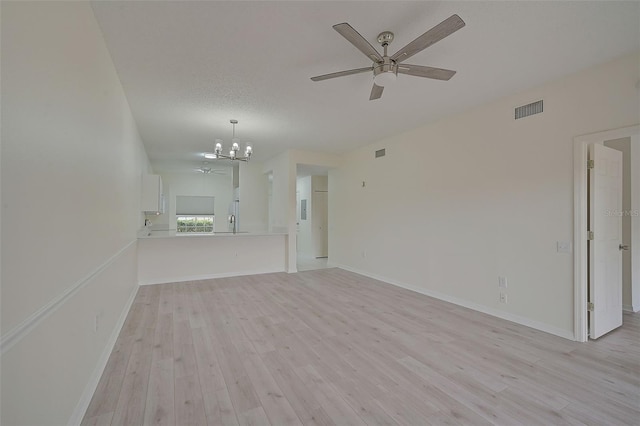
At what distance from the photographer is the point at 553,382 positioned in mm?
2162

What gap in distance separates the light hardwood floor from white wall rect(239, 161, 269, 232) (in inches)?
163

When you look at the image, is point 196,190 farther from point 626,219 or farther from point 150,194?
point 626,219

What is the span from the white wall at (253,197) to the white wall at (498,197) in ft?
12.7

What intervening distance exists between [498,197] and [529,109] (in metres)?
1.10

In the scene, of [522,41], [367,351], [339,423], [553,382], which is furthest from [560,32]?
[339,423]

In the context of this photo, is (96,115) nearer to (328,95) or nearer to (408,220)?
(328,95)

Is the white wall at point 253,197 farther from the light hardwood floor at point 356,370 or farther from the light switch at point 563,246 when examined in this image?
the light switch at point 563,246

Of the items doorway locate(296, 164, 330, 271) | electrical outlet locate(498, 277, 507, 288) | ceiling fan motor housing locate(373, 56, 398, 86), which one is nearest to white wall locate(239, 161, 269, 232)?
doorway locate(296, 164, 330, 271)

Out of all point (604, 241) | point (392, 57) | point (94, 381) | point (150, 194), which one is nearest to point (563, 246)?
point (604, 241)

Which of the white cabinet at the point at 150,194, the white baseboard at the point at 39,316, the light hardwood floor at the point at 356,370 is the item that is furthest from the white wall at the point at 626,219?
the white cabinet at the point at 150,194

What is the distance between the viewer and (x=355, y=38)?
1972mm

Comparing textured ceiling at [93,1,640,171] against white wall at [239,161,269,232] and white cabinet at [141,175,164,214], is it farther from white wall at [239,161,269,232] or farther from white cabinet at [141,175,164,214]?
white wall at [239,161,269,232]

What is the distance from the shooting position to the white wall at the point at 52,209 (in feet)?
3.49

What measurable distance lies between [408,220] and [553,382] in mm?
3024
